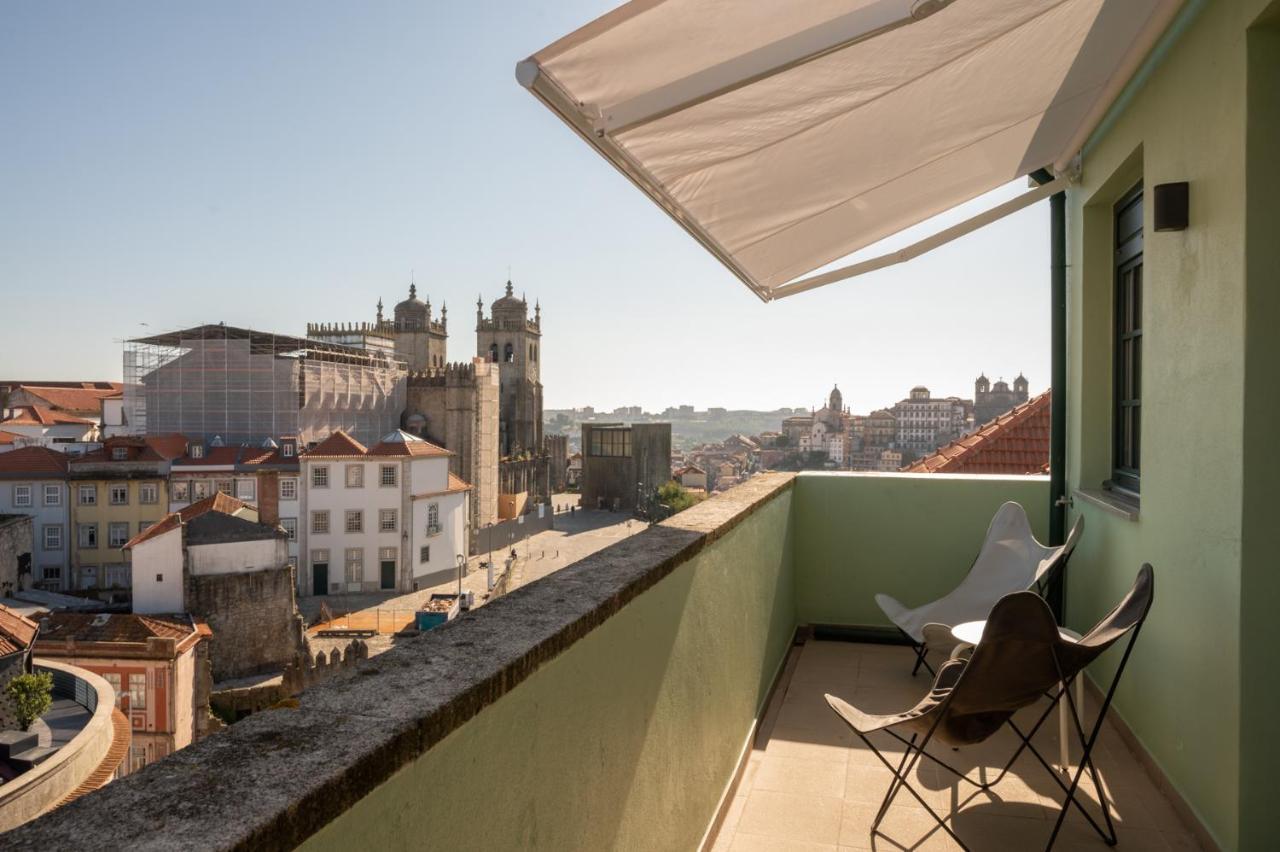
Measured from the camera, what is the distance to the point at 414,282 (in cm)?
6084

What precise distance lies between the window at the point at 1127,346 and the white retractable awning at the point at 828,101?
40 centimetres

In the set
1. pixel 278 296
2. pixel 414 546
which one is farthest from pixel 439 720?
pixel 278 296

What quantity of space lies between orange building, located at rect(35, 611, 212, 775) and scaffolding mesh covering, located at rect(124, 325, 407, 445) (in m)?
17.4

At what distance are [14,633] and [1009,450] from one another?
1748 centimetres

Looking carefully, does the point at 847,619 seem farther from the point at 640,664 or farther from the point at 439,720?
the point at 439,720

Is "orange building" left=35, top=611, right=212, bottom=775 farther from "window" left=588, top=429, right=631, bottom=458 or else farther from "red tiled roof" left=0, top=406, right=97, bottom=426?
"window" left=588, top=429, right=631, bottom=458

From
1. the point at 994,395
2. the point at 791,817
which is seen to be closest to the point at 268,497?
the point at 791,817

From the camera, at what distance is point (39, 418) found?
4525 cm

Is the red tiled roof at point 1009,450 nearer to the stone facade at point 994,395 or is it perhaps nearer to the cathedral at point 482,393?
the cathedral at point 482,393

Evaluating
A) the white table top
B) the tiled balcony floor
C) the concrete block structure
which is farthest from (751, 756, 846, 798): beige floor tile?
the concrete block structure

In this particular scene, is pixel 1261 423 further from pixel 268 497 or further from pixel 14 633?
pixel 268 497

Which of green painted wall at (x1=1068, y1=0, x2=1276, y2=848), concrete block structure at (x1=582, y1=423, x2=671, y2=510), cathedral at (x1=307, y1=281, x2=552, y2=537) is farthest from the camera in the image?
concrete block structure at (x1=582, y1=423, x2=671, y2=510)

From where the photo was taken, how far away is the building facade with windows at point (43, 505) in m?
29.0

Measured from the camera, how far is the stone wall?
22766 millimetres
